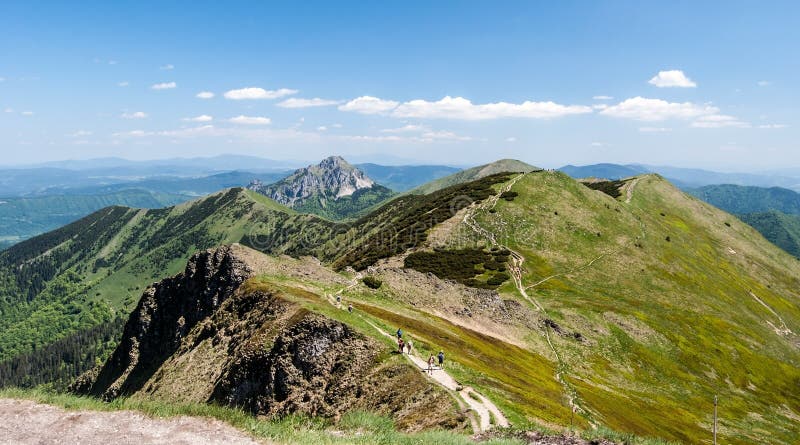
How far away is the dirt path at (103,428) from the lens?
22.7 metres

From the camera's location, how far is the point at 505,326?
7944 centimetres

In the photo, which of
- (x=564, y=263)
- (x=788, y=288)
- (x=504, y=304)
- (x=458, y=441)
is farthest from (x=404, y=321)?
(x=788, y=288)

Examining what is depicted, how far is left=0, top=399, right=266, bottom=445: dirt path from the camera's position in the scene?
2270cm

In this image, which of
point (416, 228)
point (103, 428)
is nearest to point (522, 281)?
point (416, 228)

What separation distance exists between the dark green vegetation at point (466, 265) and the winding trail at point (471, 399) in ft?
197

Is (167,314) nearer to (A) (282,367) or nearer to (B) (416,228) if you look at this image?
(A) (282,367)

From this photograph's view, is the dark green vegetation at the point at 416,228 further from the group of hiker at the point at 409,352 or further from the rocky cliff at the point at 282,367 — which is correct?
the group of hiker at the point at 409,352

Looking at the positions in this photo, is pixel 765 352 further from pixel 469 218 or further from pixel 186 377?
pixel 186 377

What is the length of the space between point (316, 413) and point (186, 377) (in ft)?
77.6

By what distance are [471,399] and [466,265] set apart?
244 ft

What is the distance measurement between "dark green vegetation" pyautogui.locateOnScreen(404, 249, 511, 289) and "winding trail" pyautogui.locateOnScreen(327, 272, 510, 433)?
6000 centimetres

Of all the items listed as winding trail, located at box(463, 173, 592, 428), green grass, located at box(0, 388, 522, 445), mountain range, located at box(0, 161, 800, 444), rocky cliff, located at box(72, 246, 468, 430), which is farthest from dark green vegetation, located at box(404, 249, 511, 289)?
green grass, located at box(0, 388, 522, 445)

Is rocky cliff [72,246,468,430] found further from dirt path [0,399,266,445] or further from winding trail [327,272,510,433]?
dirt path [0,399,266,445]

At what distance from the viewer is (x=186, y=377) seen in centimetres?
5109
